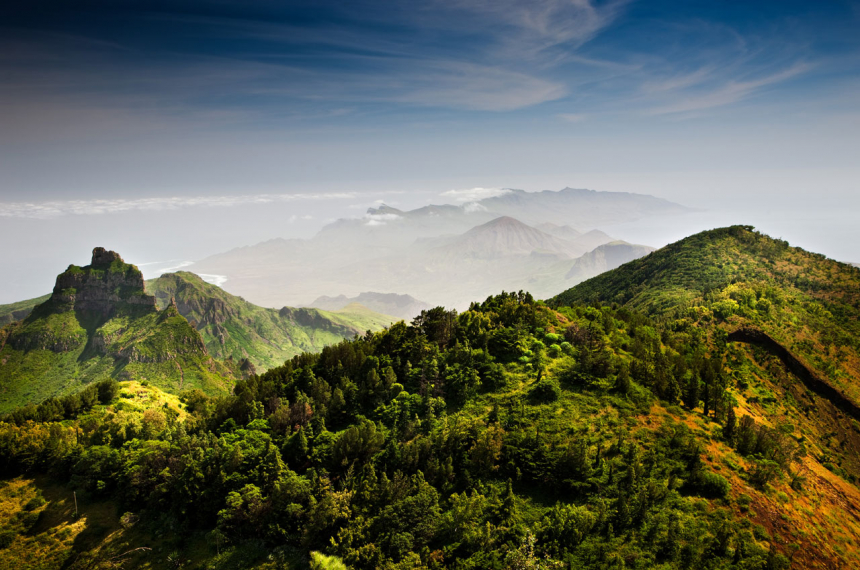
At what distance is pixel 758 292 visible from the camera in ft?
289

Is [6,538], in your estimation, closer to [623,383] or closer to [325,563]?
[325,563]

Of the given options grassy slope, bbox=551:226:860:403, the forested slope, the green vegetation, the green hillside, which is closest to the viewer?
the forested slope

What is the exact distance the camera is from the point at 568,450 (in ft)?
120

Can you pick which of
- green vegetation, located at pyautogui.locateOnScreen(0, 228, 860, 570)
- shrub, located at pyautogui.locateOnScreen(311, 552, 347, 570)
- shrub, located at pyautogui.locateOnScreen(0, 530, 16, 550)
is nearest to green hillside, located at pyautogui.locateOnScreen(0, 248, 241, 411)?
green vegetation, located at pyautogui.locateOnScreen(0, 228, 860, 570)

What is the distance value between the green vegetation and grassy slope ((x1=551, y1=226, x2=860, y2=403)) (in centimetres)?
1203

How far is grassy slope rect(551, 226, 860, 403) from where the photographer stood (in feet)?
236

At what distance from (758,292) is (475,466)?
86668 mm

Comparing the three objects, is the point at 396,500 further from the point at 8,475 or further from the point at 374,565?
the point at 8,475

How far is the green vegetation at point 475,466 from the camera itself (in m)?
31.6

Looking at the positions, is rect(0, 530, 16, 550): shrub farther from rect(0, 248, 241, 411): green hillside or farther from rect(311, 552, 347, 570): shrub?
rect(0, 248, 241, 411): green hillside

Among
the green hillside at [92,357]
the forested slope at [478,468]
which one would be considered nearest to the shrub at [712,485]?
the forested slope at [478,468]

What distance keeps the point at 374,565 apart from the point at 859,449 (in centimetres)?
6976

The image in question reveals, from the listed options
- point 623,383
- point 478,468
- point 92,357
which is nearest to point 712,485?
point 623,383

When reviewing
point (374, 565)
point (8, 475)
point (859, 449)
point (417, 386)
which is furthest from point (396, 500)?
→ point (859, 449)
